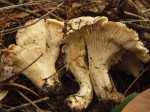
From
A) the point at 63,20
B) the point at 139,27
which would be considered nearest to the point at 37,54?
the point at 63,20

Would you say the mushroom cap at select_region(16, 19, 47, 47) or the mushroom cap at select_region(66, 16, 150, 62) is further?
the mushroom cap at select_region(16, 19, 47, 47)

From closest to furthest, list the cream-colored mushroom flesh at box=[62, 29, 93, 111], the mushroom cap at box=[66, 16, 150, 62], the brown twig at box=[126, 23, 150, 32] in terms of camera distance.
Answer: the mushroom cap at box=[66, 16, 150, 62], the cream-colored mushroom flesh at box=[62, 29, 93, 111], the brown twig at box=[126, 23, 150, 32]

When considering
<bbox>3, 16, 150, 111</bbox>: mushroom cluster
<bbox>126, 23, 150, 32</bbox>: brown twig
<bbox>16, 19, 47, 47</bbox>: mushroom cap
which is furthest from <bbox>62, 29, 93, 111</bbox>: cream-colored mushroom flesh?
<bbox>126, 23, 150, 32</bbox>: brown twig

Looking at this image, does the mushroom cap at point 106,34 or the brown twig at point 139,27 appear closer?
the mushroom cap at point 106,34

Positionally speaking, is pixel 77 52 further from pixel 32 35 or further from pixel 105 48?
pixel 32 35

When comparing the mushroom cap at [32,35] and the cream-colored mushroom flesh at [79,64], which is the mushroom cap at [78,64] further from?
the mushroom cap at [32,35]

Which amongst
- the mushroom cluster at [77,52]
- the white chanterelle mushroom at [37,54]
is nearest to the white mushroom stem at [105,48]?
the mushroom cluster at [77,52]

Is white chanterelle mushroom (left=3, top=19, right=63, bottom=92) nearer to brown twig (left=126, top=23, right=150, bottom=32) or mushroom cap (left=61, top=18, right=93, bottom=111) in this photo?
mushroom cap (left=61, top=18, right=93, bottom=111)

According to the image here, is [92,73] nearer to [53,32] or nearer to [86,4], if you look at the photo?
[53,32]

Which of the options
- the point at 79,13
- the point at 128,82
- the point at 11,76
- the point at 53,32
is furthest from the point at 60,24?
the point at 128,82
